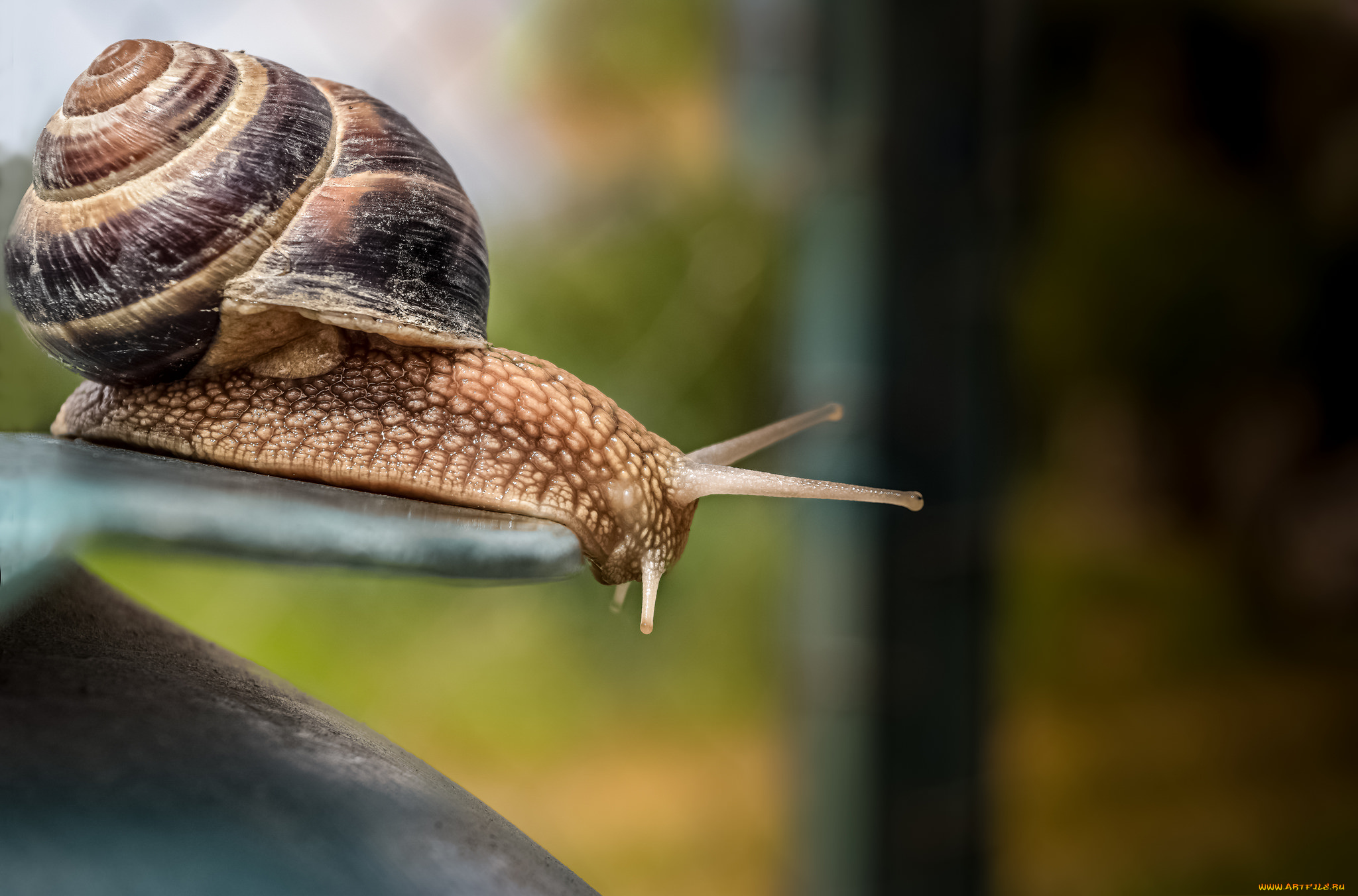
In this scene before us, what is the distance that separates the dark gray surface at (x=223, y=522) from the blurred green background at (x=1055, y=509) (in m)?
0.31

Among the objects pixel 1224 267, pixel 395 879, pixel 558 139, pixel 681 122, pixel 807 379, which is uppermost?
pixel 1224 267

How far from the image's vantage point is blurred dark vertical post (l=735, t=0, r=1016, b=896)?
1418 millimetres

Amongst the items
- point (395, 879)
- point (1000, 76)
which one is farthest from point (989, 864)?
point (395, 879)

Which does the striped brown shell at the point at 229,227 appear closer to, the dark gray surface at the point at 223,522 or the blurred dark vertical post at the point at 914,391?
the dark gray surface at the point at 223,522

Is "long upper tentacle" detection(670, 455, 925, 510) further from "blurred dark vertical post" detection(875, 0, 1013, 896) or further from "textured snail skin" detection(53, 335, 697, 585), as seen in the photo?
"blurred dark vertical post" detection(875, 0, 1013, 896)

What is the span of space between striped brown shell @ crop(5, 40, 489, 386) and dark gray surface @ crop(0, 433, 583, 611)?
0.44 feet

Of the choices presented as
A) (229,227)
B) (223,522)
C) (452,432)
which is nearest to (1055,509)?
(452,432)

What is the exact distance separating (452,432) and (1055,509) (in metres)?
2.30

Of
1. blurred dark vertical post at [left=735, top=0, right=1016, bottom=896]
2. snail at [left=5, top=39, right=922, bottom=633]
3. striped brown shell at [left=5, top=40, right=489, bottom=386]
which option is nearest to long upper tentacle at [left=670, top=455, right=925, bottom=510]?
snail at [left=5, top=39, right=922, bottom=633]

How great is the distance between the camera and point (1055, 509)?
8.14 feet

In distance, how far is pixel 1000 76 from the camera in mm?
1438

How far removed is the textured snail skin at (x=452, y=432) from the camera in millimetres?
454

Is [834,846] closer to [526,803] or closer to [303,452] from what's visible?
[526,803]

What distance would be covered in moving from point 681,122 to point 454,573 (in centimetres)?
112
